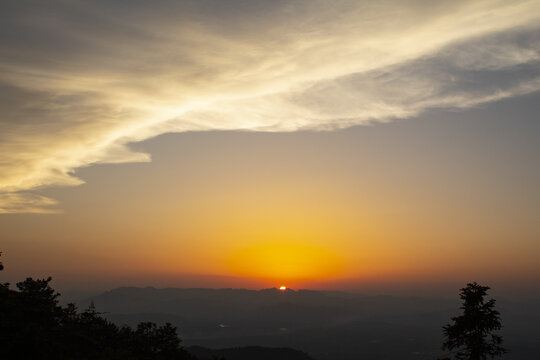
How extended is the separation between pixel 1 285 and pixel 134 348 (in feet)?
66.5

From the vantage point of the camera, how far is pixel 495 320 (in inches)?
1451

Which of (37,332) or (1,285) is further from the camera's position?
(1,285)

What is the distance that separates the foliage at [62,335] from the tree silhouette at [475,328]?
3190 cm

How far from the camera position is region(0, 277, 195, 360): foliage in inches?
1276

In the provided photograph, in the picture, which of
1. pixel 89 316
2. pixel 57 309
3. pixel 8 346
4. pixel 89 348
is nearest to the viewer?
pixel 8 346

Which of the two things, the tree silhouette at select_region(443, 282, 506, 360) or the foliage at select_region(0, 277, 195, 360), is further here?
the tree silhouette at select_region(443, 282, 506, 360)

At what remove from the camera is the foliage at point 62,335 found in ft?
106

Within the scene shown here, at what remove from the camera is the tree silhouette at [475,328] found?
36.4 m

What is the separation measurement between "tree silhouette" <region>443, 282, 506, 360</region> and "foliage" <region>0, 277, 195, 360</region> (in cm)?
3190

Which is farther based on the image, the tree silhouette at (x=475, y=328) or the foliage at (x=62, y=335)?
the tree silhouette at (x=475, y=328)

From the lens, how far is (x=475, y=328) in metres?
37.4

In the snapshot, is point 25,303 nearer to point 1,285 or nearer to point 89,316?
point 1,285

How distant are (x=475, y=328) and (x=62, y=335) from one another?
42652 millimetres

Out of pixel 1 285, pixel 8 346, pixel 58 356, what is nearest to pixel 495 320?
pixel 58 356
